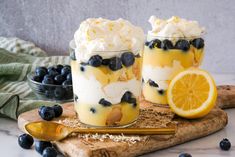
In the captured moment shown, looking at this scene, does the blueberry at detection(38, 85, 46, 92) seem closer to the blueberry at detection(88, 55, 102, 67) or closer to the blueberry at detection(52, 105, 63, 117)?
the blueberry at detection(52, 105, 63, 117)

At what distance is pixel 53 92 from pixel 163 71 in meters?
0.32

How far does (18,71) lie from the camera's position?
55.8 inches

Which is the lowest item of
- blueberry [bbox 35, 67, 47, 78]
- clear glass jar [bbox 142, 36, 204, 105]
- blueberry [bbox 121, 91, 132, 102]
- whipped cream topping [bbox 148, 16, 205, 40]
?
blueberry [bbox 35, 67, 47, 78]

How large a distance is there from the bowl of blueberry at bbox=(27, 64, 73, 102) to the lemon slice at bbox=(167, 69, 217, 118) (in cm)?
32

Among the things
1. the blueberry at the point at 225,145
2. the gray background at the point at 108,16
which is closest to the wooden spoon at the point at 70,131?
the blueberry at the point at 225,145

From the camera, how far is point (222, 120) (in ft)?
3.38

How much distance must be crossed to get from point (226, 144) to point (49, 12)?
3.35 ft

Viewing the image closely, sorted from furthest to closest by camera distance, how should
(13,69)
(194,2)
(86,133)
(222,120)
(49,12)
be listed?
(49,12), (194,2), (13,69), (222,120), (86,133)

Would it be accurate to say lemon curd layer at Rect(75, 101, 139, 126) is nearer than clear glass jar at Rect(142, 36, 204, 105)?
Yes

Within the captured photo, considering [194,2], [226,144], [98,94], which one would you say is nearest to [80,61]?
[98,94]

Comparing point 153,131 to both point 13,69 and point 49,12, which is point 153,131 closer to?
point 13,69

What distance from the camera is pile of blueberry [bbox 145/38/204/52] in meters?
1.06

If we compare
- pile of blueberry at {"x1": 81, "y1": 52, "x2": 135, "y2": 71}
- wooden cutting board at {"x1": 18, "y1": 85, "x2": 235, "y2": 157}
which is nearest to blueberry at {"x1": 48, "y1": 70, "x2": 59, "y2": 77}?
wooden cutting board at {"x1": 18, "y1": 85, "x2": 235, "y2": 157}

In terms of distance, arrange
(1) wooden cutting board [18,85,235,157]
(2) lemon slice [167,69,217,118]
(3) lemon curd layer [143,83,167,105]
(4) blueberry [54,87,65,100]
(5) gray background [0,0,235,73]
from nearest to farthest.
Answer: (1) wooden cutting board [18,85,235,157], (2) lemon slice [167,69,217,118], (3) lemon curd layer [143,83,167,105], (4) blueberry [54,87,65,100], (5) gray background [0,0,235,73]
